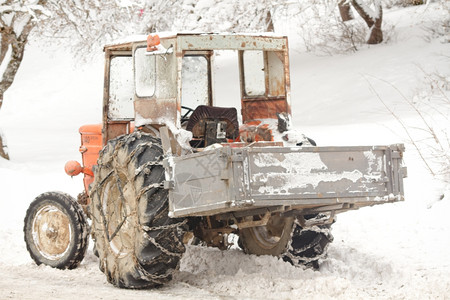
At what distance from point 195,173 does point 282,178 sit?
0.65 m

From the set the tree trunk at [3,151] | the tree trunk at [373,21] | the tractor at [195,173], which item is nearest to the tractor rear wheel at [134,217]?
the tractor at [195,173]

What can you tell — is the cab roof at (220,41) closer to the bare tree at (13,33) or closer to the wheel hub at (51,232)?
the wheel hub at (51,232)

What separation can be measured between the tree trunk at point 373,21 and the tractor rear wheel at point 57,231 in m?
13.2

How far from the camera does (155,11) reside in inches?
845

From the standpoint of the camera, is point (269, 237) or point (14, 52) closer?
point (269, 237)

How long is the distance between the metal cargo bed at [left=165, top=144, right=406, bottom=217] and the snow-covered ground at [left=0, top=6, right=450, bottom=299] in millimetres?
752

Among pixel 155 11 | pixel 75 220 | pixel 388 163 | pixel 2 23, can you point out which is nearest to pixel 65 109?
pixel 155 11

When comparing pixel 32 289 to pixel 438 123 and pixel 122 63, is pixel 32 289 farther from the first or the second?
pixel 438 123

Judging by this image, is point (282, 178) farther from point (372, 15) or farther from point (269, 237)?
point (372, 15)

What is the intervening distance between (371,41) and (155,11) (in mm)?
5574

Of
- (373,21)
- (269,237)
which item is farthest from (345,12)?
(269,237)

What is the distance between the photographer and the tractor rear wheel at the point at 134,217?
652cm

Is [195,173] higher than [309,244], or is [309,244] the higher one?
[195,173]

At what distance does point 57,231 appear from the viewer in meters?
8.49
